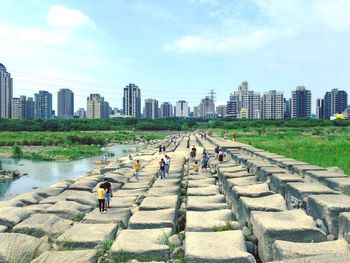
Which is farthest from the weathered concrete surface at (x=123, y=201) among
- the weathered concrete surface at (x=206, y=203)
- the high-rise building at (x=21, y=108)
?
the high-rise building at (x=21, y=108)

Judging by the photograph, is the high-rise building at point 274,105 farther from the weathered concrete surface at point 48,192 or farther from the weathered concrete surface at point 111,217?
the weathered concrete surface at point 111,217

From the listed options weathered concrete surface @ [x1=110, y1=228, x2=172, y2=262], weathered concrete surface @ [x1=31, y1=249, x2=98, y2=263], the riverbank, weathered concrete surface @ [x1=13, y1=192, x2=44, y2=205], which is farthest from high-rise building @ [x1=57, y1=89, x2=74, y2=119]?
weathered concrete surface @ [x1=31, y1=249, x2=98, y2=263]

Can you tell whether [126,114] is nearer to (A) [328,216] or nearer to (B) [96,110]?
(B) [96,110]

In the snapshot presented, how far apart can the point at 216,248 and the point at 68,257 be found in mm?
2015

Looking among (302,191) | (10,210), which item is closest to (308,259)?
(302,191)

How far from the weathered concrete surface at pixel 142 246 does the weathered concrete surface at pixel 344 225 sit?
7.75ft

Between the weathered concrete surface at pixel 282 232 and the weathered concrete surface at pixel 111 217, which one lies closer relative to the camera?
the weathered concrete surface at pixel 282 232

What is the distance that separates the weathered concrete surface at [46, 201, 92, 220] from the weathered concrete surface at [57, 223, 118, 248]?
1.66 metres

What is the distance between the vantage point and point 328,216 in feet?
18.5

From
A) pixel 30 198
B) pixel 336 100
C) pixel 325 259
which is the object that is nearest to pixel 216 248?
pixel 325 259

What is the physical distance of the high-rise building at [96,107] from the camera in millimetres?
150250

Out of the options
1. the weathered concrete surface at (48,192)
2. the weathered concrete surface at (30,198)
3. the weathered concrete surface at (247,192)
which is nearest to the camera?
the weathered concrete surface at (247,192)

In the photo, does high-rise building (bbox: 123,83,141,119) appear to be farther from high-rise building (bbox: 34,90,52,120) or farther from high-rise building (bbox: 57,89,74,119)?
high-rise building (bbox: 57,89,74,119)

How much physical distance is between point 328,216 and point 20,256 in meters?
4.40
